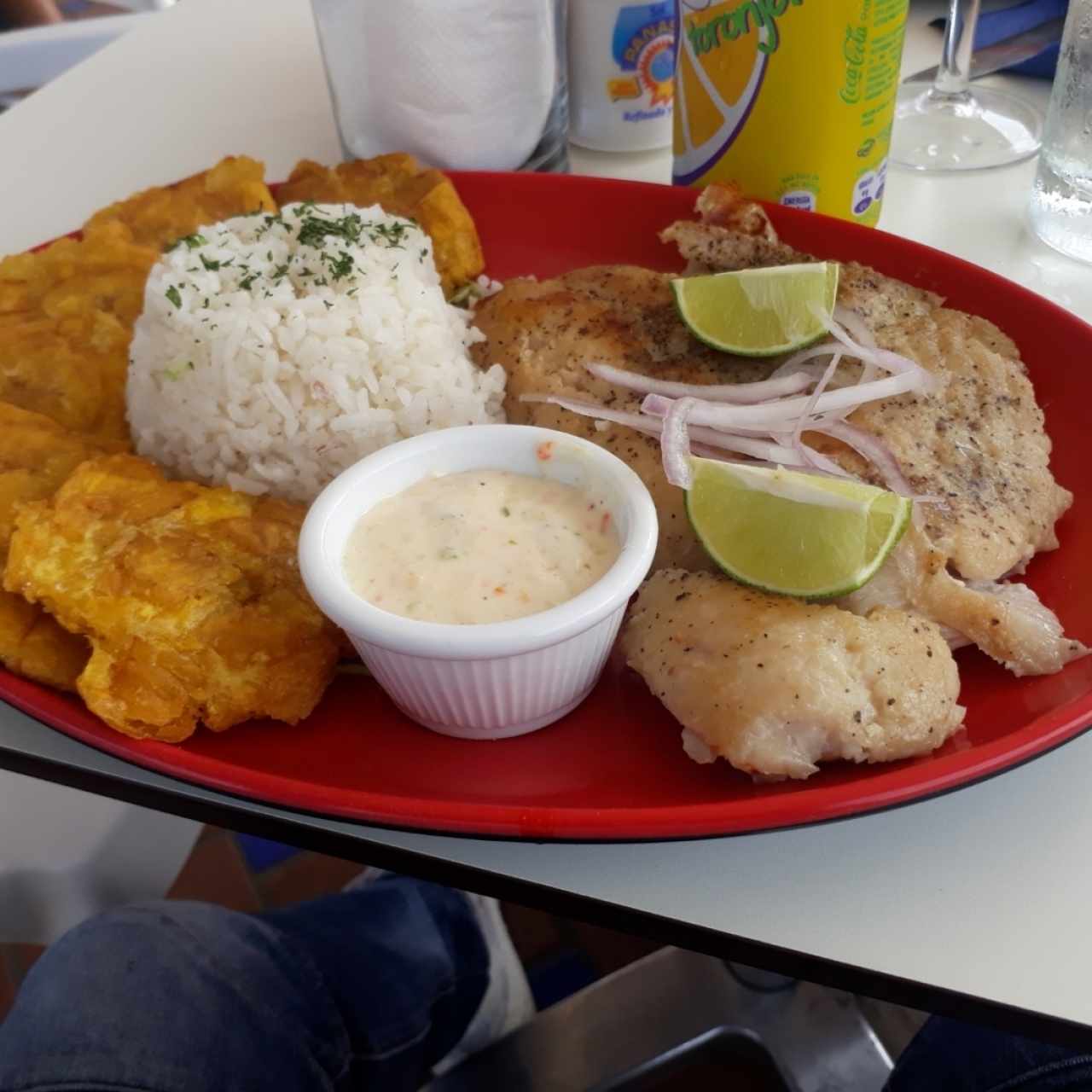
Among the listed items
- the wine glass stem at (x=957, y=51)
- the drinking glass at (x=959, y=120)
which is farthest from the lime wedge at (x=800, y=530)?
the wine glass stem at (x=957, y=51)

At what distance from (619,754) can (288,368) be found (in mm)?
603

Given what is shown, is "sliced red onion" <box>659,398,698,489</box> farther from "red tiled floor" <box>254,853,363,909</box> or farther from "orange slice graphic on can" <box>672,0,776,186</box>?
"red tiled floor" <box>254,853,363,909</box>

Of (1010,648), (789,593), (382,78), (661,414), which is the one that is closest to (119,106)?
(382,78)

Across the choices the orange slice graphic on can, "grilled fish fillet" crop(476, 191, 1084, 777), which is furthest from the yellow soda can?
"grilled fish fillet" crop(476, 191, 1084, 777)

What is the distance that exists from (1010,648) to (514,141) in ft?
3.96

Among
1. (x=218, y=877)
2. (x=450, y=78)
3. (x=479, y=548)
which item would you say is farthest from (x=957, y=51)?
(x=218, y=877)

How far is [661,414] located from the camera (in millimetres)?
1267

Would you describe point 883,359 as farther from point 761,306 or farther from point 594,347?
point 594,347

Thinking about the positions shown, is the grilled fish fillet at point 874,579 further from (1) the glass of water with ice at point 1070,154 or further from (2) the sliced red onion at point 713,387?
(1) the glass of water with ice at point 1070,154

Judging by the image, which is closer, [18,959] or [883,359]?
[883,359]

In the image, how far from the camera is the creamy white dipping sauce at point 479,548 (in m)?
1.03

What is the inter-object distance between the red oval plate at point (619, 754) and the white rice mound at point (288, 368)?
320 millimetres

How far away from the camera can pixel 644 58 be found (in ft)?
6.25

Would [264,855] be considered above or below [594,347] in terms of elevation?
below
